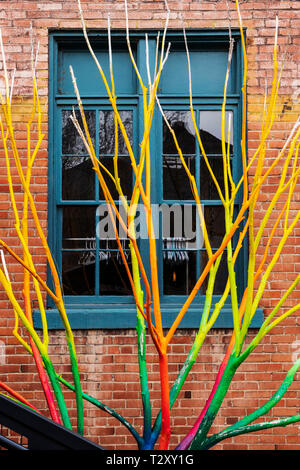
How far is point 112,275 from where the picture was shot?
14.1 feet

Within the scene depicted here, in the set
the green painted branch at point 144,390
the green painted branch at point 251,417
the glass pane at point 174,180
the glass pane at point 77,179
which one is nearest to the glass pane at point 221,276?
the glass pane at point 174,180

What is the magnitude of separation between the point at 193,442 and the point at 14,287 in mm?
2219

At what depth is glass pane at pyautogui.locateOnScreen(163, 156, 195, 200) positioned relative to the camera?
4344 mm

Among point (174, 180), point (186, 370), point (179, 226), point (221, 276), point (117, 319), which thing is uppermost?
point (174, 180)

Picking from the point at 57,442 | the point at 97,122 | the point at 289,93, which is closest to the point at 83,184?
the point at 97,122

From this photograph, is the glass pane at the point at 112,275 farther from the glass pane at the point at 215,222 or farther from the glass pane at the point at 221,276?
the glass pane at the point at 215,222

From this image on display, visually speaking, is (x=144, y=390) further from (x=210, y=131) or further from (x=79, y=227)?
(x=210, y=131)

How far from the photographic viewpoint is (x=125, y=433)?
13.2ft

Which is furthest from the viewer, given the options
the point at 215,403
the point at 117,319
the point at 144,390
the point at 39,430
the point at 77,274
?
the point at 77,274

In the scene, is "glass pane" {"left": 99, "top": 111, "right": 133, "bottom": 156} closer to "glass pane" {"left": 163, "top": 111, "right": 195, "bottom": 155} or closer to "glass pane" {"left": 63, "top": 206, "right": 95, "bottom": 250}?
"glass pane" {"left": 163, "top": 111, "right": 195, "bottom": 155}

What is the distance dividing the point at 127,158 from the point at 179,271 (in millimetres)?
1149

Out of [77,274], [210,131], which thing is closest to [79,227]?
[77,274]

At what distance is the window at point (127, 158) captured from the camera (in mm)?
4289

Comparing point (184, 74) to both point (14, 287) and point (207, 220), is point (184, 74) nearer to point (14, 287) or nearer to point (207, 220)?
point (207, 220)
